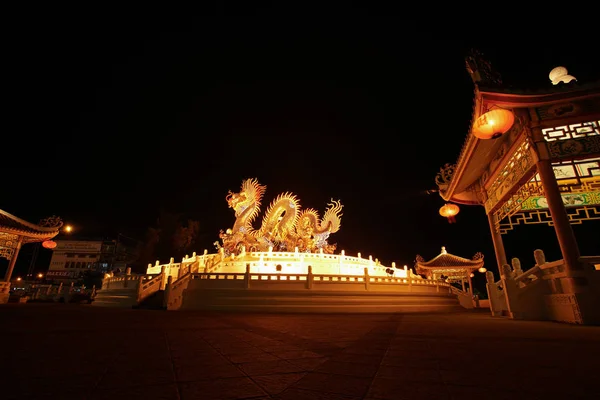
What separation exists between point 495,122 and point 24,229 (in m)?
25.3

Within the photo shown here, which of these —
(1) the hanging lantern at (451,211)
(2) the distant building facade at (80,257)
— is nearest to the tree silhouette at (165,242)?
(2) the distant building facade at (80,257)

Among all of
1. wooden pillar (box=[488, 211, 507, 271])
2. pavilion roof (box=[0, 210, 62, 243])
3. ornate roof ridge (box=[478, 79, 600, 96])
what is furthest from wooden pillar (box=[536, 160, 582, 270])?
pavilion roof (box=[0, 210, 62, 243])

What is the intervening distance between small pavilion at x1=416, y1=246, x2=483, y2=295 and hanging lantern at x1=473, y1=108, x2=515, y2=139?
17.3m

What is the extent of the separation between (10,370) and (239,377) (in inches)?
75.3

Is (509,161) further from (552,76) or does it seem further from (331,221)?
(331,221)

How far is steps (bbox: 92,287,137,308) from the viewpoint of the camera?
43.8 feet

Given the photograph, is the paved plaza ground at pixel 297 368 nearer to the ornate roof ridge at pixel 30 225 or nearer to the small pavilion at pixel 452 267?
the small pavilion at pixel 452 267

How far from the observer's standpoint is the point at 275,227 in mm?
22172

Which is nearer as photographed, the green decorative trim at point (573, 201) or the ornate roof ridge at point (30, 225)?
the green decorative trim at point (573, 201)

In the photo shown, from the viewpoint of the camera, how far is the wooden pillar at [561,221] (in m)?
6.58

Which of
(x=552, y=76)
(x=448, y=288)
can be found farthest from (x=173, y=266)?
(x=552, y=76)

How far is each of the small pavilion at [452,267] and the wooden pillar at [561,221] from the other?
1662 centimetres

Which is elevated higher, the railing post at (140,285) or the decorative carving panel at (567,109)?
the decorative carving panel at (567,109)

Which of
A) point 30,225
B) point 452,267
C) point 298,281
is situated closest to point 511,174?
point 298,281
